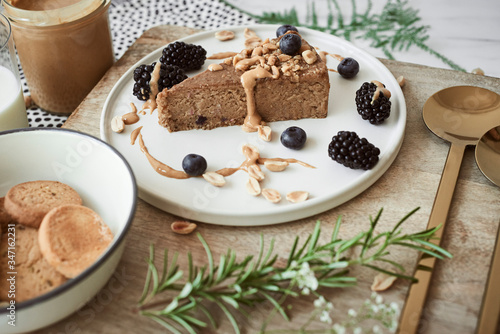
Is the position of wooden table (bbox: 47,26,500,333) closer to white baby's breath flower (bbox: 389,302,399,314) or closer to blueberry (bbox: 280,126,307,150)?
white baby's breath flower (bbox: 389,302,399,314)

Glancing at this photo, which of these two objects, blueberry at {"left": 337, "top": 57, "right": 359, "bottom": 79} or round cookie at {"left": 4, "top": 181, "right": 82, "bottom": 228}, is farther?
blueberry at {"left": 337, "top": 57, "right": 359, "bottom": 79}

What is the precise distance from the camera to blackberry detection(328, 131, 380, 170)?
6.53 feet

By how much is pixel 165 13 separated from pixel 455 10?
2.13 metres

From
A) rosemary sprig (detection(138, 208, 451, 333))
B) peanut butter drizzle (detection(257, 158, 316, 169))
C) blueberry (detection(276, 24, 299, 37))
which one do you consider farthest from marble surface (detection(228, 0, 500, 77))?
rosemary sprig (detection(138, 208, 451, 333))

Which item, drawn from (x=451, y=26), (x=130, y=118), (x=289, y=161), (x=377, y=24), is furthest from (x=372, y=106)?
(x=451, y=26)

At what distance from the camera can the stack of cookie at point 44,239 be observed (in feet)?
5.00

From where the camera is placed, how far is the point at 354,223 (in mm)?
1875

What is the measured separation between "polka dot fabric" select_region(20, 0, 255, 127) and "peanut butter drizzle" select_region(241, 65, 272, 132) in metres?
1.20

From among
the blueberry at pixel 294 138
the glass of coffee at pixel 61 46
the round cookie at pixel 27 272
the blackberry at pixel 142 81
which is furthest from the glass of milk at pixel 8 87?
the blueberry at pixel 294 138

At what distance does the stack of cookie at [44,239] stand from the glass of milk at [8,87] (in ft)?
1.75

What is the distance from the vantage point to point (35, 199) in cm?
177

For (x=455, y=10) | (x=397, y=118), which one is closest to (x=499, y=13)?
(x=455, y=10)

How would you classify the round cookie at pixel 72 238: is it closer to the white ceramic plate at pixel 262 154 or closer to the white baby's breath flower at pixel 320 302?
the white ceramic plate at pixel 262 154

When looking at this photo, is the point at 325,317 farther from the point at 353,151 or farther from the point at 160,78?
the point at 160,78
